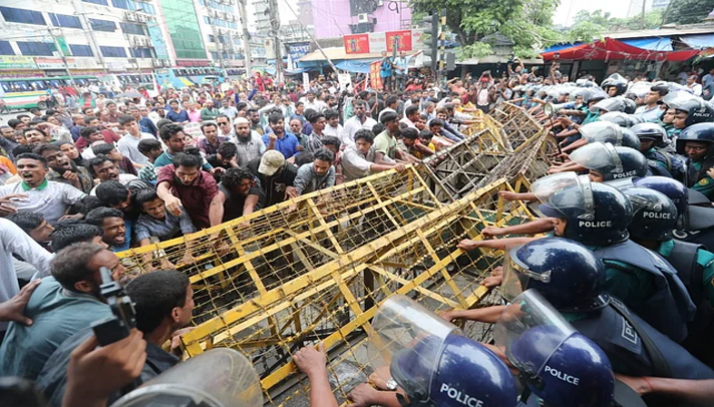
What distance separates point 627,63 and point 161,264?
83.8 feet

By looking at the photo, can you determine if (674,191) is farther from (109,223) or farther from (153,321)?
(109,223)

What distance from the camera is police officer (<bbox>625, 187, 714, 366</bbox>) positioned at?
81.4 inches

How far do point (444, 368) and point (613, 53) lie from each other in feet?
73.0

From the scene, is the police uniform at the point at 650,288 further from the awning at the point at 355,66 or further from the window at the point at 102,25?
the window at the point at 102,25

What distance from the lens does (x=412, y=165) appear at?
390 centimetres

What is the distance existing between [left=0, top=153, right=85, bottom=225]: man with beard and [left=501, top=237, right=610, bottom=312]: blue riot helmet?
4.24 meters

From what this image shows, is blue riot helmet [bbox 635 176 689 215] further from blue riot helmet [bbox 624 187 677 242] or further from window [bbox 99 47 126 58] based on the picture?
window [bbox 99 47 126 58]

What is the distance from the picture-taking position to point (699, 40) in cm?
1448

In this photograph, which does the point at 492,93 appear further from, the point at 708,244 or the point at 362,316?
the point at 362,316

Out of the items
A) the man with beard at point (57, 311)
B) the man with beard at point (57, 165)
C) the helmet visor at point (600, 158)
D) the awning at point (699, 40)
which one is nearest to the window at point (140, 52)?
the man with beard at point (57, 165)

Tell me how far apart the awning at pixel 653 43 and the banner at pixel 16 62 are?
44.0 m

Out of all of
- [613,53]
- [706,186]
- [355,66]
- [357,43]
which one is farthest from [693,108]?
[357,43]

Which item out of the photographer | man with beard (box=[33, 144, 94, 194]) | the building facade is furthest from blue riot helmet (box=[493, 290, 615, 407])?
the building facade

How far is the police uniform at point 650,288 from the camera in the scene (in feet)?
5.77
